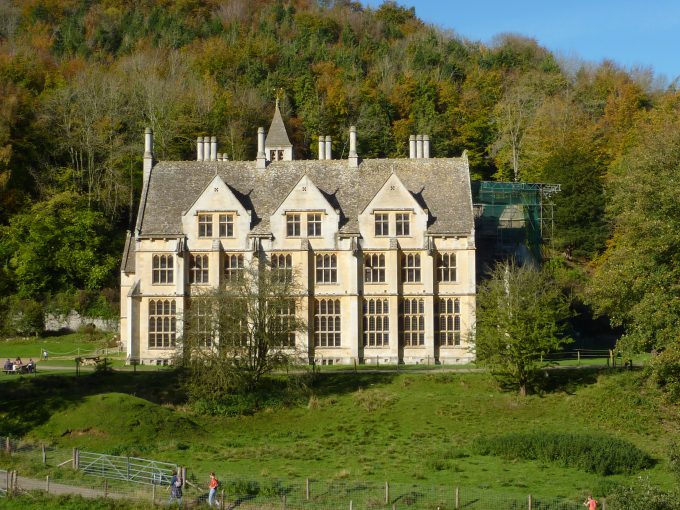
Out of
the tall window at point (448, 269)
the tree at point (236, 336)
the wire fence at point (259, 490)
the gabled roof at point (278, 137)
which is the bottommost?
the wire fence at point (259, 490)

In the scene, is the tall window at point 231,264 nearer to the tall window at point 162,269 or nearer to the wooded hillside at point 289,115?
the tall window at point 162,269

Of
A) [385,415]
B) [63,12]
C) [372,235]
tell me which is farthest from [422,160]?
[63,12]

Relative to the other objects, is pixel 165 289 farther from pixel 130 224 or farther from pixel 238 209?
pixel 130 224

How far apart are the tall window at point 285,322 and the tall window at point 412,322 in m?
8.81

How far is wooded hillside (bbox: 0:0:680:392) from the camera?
210ft

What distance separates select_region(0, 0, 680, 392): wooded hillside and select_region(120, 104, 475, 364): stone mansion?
9579 mm

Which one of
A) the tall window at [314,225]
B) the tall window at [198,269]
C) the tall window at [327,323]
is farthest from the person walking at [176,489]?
the tall window at [314,225]

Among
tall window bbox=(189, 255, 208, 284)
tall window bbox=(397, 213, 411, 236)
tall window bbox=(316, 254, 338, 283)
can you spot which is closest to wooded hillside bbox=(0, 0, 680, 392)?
tall window bbox=(397, 213, 411, 236)

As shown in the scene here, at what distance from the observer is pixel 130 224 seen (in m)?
75.6

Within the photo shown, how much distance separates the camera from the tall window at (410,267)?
54.6 m

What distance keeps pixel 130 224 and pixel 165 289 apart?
74.1 feet

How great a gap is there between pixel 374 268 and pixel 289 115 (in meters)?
39.1

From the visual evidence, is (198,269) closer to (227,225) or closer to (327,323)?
(227,225)

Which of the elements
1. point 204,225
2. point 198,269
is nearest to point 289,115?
point 204,225
